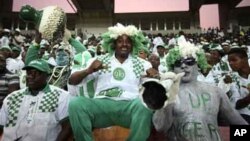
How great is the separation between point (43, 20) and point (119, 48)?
91 cm

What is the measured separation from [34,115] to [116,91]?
836 millimetres

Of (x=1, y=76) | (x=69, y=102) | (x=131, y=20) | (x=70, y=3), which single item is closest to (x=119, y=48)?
(x=69, y=102)

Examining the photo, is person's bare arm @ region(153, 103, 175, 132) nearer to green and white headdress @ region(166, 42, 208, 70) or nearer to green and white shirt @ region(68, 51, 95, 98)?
green and white headdress @ region(166, 42, 208, 70)

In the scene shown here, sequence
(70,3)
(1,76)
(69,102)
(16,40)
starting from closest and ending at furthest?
(69,102), (1,76), (16,40), (70,3)

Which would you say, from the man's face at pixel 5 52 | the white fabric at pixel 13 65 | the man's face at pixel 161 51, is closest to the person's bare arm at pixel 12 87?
the man's face at pixel 5 52

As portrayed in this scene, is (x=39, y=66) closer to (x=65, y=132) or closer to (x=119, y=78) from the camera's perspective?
(x=65, y=132)

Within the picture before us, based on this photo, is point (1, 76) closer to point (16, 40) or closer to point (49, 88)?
point (49, 88)

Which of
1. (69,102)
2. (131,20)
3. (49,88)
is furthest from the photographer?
(131,20)

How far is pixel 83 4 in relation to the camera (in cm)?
2412

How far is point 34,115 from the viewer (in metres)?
4.22

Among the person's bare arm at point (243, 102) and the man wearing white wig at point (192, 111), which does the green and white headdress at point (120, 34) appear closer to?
the man wearing white wig at point (192, 111)

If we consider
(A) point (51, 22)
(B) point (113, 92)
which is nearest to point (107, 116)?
(B) point (113, 92)

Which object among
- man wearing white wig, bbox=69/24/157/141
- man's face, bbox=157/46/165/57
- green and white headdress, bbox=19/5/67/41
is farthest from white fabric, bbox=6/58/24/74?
man wearing white wig, bbox=69/24/157/141

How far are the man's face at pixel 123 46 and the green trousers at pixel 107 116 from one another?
0.58m
